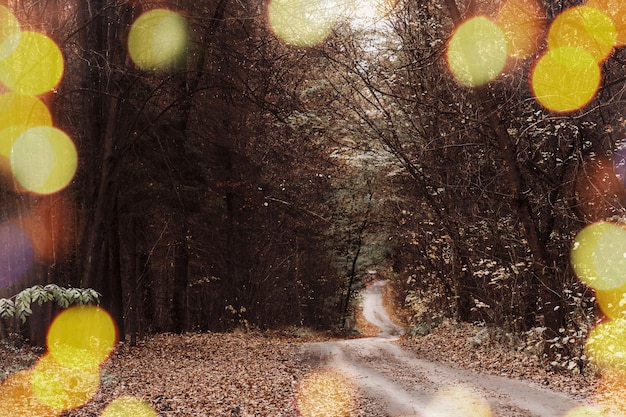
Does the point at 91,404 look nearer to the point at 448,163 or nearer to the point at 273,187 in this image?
the point at 448,163

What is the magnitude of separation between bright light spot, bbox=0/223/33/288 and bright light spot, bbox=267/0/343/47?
810 cm

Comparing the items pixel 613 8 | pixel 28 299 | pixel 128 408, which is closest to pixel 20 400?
pixel 128 408

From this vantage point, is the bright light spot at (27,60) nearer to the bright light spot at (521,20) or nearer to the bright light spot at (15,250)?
the bright light spot at (15,250)

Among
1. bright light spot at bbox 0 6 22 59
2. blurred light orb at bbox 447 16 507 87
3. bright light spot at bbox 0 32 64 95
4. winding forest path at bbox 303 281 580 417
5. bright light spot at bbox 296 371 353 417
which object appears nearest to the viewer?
winding forest path at bbox 303 281 580 417

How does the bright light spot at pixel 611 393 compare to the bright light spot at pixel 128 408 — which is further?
the bright light spot at pixel 128 408

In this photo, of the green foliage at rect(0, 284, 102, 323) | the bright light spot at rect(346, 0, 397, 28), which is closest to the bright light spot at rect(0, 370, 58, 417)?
the green foliage at rect(0, 284, 102, 323)

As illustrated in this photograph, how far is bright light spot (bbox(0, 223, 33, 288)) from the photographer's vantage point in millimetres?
15070

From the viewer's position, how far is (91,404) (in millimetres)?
10148

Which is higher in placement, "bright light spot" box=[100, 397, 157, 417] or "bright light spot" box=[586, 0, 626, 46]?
"bright light spot" box=[586, 0, 626, 46]

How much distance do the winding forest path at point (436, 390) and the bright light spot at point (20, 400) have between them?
5311mm

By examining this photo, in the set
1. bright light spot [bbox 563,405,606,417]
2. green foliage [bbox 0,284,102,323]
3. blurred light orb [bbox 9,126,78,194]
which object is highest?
blurred light orb [bbox 9,126,78,194]

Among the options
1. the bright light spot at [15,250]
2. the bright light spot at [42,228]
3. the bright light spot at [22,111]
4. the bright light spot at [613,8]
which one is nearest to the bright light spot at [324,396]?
the bright light spot at [42,228]

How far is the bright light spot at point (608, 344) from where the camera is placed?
34.7ft

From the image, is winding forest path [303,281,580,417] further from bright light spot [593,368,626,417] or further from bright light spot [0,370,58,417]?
bright light spot [0,370,58,417]
